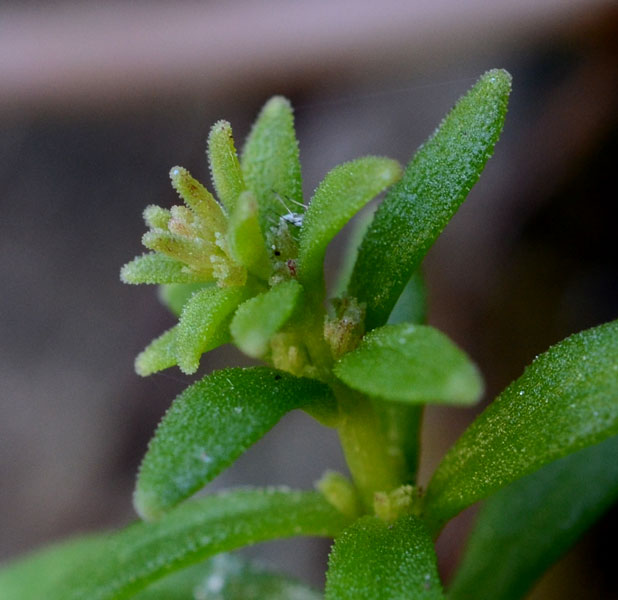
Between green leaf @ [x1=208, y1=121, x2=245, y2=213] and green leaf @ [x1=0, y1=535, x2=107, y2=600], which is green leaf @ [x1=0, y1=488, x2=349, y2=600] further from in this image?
green leaf @ [x1=208, y1=121, x2=245, y2=213]

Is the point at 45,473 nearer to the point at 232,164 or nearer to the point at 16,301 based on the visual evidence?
the point at 16,301

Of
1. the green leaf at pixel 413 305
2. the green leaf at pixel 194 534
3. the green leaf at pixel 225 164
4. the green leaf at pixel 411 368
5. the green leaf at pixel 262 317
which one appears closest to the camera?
the green leaf at pixel 411 368

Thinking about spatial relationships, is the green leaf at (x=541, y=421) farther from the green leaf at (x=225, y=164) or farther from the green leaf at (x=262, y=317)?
the green leaf at (x=225, y=164)

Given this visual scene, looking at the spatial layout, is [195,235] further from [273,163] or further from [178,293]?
[178,293]

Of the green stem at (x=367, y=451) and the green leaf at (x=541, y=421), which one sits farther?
the green stem at (x=367, y=451)

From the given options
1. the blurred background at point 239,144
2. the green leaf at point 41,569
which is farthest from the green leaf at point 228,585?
the blurred background at point 239,144

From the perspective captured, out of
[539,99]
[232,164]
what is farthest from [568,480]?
[539,99]
